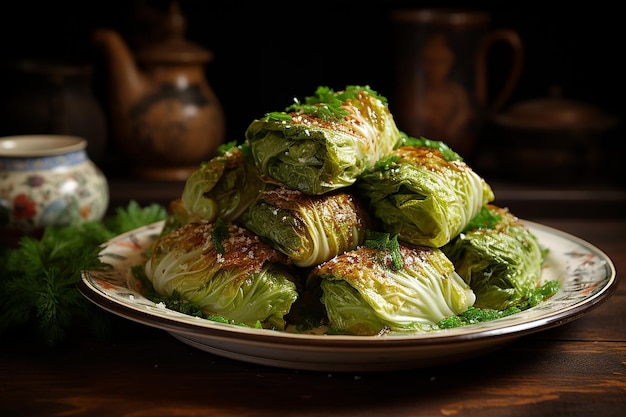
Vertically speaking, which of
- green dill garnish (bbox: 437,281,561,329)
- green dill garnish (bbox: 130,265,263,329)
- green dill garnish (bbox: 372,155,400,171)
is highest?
green dill garnish (bbox: 372,155,400,171)

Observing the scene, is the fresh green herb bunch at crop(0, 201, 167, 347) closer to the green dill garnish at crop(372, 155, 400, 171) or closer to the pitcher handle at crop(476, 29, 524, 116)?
the green dill garnish at crop(372, 155, 400, 171)

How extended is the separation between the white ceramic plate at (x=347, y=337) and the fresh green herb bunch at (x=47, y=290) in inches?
3.5

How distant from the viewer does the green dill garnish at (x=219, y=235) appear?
2.57 m

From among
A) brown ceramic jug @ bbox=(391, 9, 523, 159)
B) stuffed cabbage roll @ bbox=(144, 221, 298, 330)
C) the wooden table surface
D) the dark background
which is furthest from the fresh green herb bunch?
the dark background

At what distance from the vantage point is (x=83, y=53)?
18.7 feet

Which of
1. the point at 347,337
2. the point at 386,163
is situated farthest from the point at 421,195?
the point at 347,337

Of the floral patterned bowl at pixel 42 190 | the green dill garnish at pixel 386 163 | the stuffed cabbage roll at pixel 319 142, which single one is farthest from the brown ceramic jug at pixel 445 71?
the green dill garnish at pixel 386 163

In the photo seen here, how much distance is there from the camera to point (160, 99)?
16.6 feet

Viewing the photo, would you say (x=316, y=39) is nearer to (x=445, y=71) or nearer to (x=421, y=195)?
(x=445, y=71)

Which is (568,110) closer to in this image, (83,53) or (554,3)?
(554,3)

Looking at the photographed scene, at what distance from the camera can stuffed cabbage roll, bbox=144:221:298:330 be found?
2.44 metres

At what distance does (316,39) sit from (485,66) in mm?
1139

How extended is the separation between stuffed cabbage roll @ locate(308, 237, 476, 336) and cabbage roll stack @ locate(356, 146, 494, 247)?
2.9 inches

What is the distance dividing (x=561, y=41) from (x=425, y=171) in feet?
11.2
